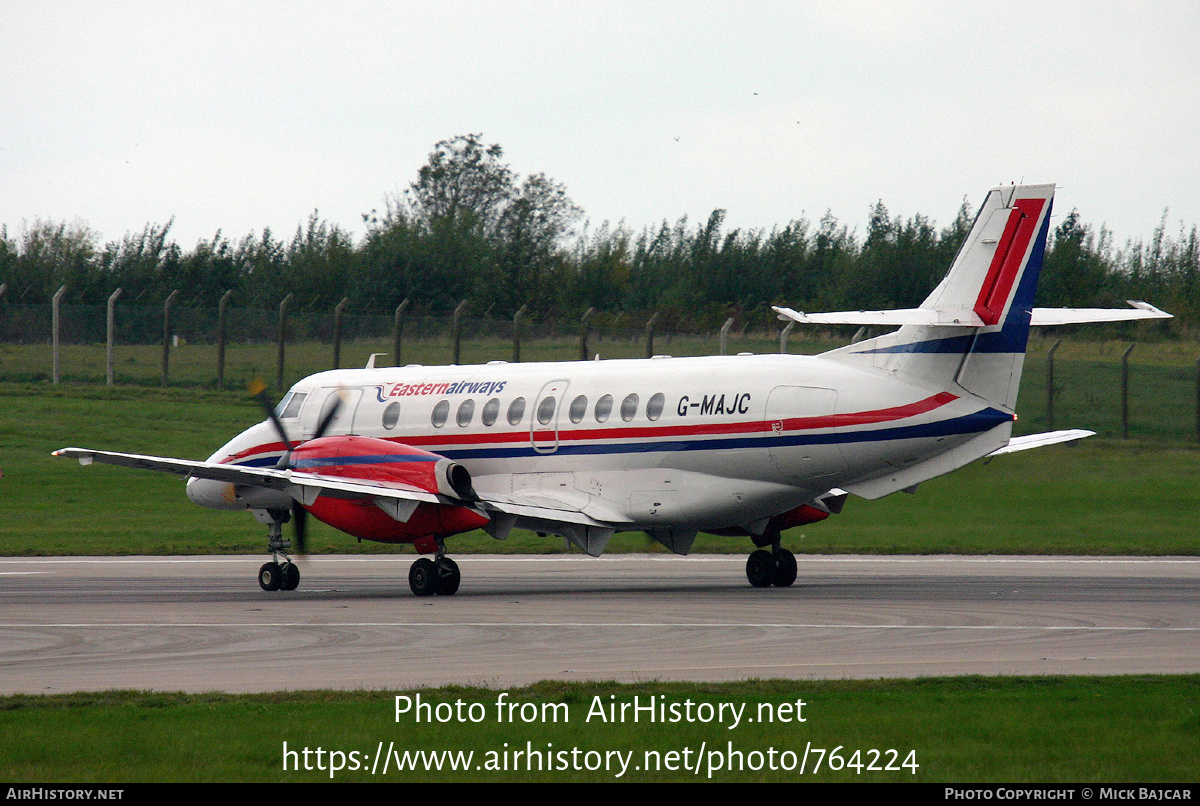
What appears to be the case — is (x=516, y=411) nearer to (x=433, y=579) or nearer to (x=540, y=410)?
(x=540, y=410)

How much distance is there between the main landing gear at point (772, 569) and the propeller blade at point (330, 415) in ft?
25.5

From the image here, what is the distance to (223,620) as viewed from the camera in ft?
60.0

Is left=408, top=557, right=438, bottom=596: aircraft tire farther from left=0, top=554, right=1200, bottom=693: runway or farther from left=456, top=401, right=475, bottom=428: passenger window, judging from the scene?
left=456, top=401, right=475, bottom=428: passenger window

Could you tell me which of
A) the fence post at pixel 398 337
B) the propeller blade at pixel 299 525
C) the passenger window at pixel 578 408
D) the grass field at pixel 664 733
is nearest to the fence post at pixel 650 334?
the fence post at pixel 398 337

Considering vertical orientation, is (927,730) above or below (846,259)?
below

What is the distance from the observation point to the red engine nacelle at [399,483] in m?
21.6

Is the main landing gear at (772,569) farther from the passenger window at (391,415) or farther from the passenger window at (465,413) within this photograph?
the passenger window at (391,415)

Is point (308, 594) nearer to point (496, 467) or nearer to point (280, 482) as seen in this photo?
point (280, 482)

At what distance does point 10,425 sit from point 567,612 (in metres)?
32.5

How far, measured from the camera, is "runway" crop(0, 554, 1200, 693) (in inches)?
534

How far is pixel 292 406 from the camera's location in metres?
26.9

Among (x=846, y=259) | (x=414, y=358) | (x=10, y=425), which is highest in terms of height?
(x=846, y=259)

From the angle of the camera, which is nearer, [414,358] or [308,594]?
[308,594]
